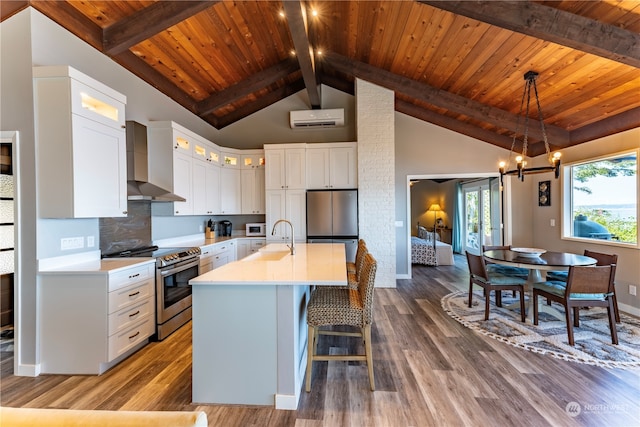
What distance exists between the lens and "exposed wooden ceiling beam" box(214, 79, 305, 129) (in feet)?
18.9

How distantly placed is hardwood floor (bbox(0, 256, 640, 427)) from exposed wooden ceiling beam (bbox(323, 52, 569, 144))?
11.2 ft

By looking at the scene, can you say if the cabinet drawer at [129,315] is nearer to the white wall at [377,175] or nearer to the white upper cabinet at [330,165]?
the white upper cabinet at [330,165]

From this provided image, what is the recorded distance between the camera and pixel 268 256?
3008 millimetres

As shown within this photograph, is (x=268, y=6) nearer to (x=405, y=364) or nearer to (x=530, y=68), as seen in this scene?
(x=530, y=68)

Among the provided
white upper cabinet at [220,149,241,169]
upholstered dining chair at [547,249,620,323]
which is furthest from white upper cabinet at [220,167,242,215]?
upholstered dining chair at [547,249,620,323]

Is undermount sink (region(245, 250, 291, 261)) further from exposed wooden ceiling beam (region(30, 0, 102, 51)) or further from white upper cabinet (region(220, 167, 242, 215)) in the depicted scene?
exposed wooden ceiling beam (region(30, 0, 102, 51))

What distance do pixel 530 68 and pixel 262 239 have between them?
15.1 ft

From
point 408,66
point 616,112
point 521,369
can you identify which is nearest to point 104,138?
point 408,66

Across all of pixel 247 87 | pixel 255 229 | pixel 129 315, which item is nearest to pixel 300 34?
pixel 247 87

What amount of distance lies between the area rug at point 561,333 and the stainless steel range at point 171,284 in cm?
338

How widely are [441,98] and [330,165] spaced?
2121mm

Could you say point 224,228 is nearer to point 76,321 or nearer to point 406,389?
point 76,321

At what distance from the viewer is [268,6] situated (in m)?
3.40

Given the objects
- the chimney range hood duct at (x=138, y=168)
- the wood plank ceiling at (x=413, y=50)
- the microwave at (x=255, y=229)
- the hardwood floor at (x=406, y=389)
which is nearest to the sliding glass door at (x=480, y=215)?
the wood plank ceiling at (x=413, y=50)
